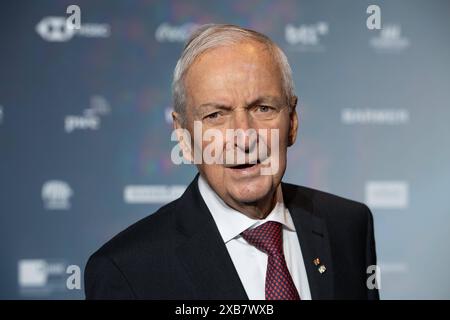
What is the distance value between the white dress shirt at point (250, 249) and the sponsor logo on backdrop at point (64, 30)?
1.81m

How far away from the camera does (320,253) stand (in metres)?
1.41

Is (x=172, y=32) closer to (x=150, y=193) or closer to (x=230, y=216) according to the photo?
(x=150, y=193)

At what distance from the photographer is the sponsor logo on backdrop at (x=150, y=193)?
10.0 feet

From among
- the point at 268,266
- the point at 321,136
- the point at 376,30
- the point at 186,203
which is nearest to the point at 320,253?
the point at 268,266

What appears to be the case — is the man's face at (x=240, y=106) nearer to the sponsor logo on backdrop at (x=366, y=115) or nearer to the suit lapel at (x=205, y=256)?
Answer: the suit lapel at (x=205, y=256)

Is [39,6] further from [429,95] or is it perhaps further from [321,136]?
[429,95]

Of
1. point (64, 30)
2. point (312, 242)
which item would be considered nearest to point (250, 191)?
point (312, 242)

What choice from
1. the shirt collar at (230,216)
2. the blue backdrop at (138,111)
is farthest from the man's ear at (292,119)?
the blue backdrop at (138,111)

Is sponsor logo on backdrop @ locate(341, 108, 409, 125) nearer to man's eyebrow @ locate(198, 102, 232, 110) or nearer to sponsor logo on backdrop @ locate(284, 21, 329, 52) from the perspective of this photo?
sponsor logo on backdrop @ locate(284, 21, 329, 52)

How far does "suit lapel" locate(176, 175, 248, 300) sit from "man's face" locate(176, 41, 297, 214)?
A: 0.22ft

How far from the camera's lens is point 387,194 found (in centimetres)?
316

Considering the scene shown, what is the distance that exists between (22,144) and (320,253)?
199 centimetres

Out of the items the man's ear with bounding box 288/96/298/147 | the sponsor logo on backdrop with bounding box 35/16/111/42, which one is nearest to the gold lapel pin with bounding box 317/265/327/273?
the man's ear with bounding box 288/96/298/147

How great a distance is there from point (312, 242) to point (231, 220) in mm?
177
